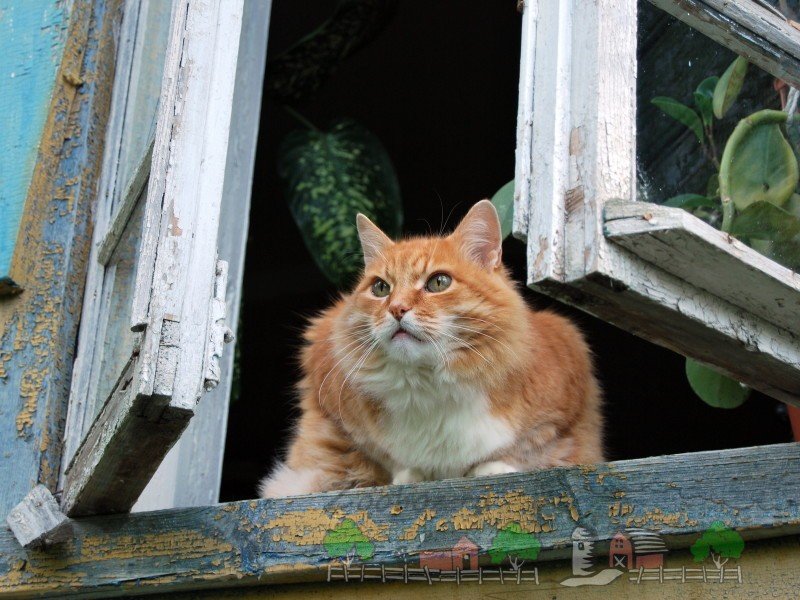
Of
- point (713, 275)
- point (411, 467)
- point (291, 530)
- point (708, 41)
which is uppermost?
point (708, 41)

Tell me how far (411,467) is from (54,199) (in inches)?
38.0

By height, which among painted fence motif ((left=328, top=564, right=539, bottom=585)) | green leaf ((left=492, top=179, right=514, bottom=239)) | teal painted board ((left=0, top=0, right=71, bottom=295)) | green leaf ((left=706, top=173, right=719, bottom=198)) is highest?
teal painted board ((left=0, top=0, right=71, bottom=295))

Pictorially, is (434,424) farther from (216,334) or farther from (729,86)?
(729,86)

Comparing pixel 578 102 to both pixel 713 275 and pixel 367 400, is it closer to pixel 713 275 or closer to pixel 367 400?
pixel 713 275

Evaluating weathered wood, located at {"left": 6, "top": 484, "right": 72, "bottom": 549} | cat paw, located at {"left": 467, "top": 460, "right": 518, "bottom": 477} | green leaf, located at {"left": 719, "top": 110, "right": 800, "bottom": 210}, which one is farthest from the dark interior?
green leaf, located at {"left": 719, "top": 110, "right": 800, "bottom": 210}

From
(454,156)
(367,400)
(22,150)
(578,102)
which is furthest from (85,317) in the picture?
(454,156)

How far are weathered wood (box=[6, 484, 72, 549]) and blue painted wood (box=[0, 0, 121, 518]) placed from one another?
5.2 inches

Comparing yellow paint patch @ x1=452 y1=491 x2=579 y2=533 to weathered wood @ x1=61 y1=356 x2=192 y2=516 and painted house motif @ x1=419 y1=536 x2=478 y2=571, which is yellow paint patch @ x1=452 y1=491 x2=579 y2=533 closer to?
painted house motif @ x1=419 y1=536 x2=478 y2=571

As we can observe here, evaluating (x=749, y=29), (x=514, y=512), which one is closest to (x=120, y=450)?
(x=514, y=512)

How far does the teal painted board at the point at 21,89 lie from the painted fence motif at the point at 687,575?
1.38 m

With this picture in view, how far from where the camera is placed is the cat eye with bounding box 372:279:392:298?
2102mm

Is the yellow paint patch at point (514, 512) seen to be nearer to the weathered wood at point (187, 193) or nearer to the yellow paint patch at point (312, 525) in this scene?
the yellow paint patch at point (312, 525)

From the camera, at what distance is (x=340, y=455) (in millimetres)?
2094

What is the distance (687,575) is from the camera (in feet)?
4.65
